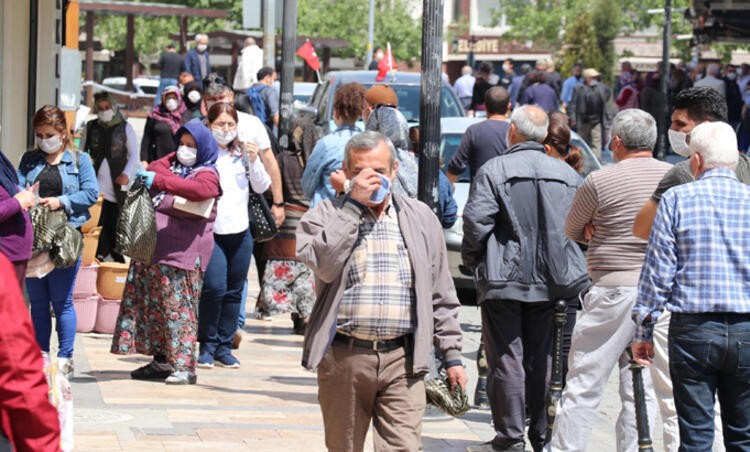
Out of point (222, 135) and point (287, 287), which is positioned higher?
point (222, 135)

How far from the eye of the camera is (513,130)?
7922 millimetres

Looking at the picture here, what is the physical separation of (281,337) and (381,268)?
6028 mm

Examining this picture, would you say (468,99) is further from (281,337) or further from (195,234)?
(195,234)

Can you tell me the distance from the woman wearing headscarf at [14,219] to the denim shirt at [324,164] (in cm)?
256

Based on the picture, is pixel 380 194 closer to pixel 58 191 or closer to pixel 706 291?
pixel 706 291

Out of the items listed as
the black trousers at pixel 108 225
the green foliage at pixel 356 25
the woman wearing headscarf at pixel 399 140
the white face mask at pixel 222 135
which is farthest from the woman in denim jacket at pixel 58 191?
the green foliage at pixel 356 25

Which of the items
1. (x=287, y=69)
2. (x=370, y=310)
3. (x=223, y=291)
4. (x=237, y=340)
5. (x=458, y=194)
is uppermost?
(x=287, y=69)

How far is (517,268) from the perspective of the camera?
24.7 ft

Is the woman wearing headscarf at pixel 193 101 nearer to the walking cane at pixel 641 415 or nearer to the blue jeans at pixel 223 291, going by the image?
the blue jeans at pixel 223 291

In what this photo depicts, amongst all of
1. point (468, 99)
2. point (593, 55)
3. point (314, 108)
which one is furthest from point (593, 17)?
point (314, 108)

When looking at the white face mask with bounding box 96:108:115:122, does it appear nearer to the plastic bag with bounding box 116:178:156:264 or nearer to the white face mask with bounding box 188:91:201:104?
the white face mask with bounding box 188:91:201:104

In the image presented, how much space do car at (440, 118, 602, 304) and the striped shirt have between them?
483 centimetres

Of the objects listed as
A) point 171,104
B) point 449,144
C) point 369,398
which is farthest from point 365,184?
point 449,144

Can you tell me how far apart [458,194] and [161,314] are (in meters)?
5.52
